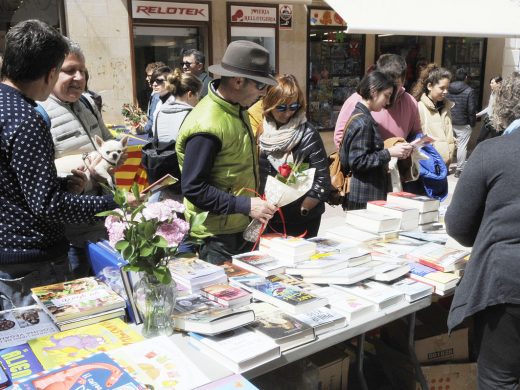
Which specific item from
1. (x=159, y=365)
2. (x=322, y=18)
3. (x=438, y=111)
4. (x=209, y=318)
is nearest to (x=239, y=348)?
(x=209, y=318)

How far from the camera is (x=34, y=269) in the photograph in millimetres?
2184

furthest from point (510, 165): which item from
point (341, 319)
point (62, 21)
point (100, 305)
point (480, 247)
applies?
point (62, 21)

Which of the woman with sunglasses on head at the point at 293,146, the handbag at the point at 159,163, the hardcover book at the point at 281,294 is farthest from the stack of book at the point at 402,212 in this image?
the handbag at the point at 159,163

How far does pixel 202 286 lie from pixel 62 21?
6.29 metres

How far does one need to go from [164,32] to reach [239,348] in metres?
7.02

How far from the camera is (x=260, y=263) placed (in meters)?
2.42

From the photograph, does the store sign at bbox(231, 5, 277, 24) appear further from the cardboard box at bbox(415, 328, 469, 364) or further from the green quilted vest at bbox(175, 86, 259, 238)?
the cardboard box at bbox(415, 328, 469, 364)

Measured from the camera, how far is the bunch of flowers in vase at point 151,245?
68.4 inches

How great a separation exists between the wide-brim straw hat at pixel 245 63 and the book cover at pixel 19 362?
1.44 m

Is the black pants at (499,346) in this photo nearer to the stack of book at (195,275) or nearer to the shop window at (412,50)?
the stack of book at (195,275)

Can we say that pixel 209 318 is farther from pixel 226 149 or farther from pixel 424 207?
pixel 424 207

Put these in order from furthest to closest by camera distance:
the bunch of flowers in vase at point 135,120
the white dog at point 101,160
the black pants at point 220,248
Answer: the bunch of flowers in vase at point 135,120 < the black pants at point 220,248 < the white dog at point 101,160

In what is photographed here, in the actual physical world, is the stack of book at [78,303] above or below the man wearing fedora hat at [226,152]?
below

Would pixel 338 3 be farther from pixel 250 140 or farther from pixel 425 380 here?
pixel 425 380
